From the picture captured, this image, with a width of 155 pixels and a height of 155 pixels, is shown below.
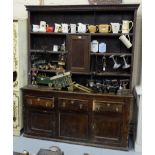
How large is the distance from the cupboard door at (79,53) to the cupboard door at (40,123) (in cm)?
80

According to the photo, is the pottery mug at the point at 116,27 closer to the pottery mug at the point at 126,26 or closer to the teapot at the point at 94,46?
the pottery mug at the point at 126,26

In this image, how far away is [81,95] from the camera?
120 inches

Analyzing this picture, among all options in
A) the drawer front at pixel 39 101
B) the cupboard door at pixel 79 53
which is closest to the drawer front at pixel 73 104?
the drawer front at pixel 39 101

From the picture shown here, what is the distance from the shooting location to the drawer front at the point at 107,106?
9.66 feet

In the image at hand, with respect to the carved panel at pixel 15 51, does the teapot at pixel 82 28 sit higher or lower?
higher

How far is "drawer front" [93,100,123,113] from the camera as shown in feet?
9.66

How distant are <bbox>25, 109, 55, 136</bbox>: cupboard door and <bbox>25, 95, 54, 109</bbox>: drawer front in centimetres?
10

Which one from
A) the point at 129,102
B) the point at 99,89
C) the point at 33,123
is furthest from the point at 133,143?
the point at 33,123

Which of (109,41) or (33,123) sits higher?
(109,41)

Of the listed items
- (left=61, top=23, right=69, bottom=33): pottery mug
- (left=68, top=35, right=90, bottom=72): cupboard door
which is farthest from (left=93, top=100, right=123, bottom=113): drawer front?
(left=61, top=23, right=69, bottom=33): pottery mug
